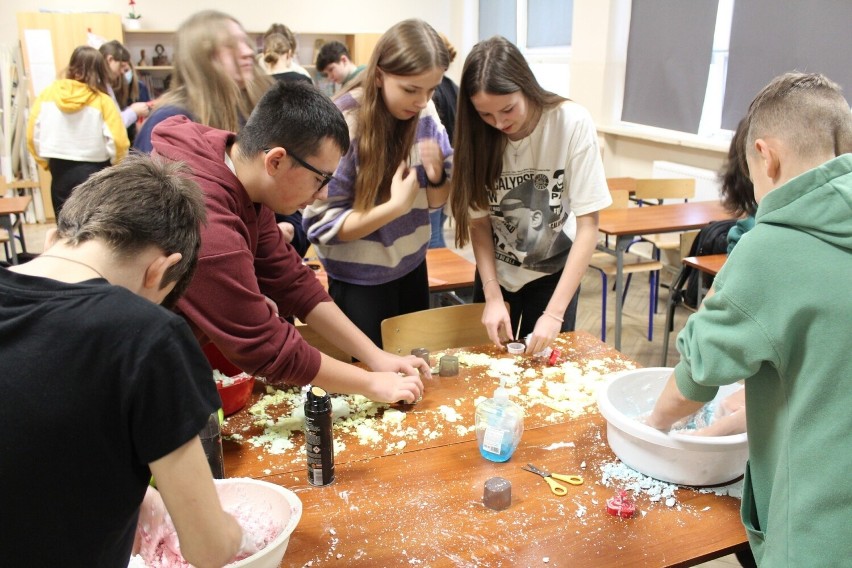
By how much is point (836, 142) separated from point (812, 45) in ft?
12.7

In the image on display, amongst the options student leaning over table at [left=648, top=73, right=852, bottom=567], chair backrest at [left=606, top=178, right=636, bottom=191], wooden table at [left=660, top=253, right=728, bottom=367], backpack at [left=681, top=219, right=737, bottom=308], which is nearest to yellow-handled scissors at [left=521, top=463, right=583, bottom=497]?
student leaning over table at [left=648, top=73, right=852, bottom=567]

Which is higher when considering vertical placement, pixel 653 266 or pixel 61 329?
pixel 61 329

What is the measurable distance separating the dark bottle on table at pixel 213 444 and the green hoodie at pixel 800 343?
3.02 feet

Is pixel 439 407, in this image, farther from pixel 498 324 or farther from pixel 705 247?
pixel 705 247

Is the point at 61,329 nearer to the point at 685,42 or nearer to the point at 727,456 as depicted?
the point at 727,456

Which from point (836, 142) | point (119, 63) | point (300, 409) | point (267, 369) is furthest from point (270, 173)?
point (119, 63)

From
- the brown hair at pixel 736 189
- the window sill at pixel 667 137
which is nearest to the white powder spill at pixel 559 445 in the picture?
the brown hair at pixel 736 189

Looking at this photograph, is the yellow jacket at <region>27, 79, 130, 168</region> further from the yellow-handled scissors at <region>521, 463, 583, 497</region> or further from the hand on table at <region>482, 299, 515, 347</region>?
the yellow-handled scissors at <region>521, 463, 583, 497</region>

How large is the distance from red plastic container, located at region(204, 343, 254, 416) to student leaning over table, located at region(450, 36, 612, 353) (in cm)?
77

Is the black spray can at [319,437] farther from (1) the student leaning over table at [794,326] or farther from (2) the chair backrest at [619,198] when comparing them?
(2) the chair backrest at [619,198]

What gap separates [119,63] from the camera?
5.27 meters

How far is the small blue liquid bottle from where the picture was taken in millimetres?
1437

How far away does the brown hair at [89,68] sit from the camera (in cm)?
457

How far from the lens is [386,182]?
2102mm
